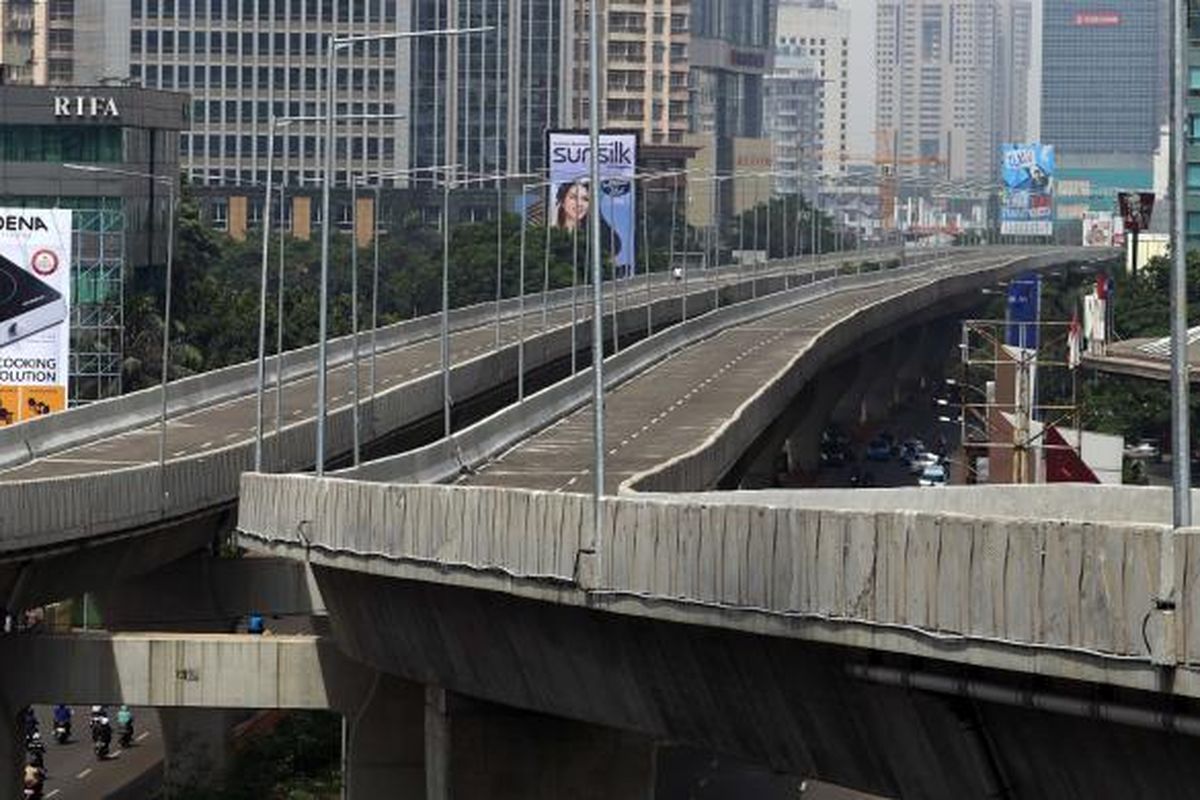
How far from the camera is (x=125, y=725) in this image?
83.8m

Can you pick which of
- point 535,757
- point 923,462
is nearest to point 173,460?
point 535,757

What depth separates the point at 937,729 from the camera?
117ft

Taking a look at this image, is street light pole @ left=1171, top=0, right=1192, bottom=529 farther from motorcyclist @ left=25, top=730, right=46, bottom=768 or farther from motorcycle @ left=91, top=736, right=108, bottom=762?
motorcycle @ left=91, top=736, right=108, bottom=762

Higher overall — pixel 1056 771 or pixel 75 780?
pixel 1056 771

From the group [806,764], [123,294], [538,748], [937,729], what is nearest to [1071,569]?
[937,729]

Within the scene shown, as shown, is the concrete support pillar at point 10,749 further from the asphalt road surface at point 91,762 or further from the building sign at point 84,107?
the building sign at point 84,107

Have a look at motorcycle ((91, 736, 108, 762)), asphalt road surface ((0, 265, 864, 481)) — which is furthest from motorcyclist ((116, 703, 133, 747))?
asphalt road surface ((0, 265, 864, 481))

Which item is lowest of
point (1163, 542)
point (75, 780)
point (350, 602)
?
point (75, 780)

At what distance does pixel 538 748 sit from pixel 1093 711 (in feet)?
67.5

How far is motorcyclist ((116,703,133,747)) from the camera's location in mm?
82875

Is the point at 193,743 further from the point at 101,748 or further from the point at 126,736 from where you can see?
the point at 126,736

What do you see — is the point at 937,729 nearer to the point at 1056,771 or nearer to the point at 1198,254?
the point at 1056,771

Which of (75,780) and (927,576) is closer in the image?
(927,576)

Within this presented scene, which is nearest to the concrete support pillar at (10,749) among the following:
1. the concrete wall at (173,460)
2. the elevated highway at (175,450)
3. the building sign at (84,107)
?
the elevated highway at (175,450)
